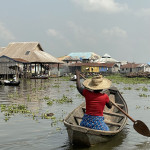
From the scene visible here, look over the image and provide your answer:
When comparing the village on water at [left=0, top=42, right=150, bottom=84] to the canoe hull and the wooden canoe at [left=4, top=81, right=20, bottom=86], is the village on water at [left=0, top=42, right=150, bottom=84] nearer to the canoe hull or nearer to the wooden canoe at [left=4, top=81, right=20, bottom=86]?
the wooden canoe at [left=4, top=81, right=20, bottom=86]

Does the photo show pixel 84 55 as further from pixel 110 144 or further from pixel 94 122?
pixel 94 122

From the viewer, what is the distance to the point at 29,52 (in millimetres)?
45844

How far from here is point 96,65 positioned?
6303cm

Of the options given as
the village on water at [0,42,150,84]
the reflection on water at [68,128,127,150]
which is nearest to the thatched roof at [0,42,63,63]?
the village on water at [0,42,150,84]

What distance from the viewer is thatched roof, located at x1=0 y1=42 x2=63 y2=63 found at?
43700 mm

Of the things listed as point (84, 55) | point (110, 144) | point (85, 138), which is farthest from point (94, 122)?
point (84, 55)

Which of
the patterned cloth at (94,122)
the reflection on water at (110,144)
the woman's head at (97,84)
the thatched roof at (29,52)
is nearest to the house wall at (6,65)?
the thatched roof at (29,52)

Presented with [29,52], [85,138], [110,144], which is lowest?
[110,144]

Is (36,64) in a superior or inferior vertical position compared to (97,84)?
superior

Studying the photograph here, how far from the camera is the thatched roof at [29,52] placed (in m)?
43.7

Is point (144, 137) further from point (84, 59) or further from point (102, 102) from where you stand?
point (84, 59)

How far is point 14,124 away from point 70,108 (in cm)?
395

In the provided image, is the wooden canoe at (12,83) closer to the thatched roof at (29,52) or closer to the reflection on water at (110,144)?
the thatched roof at (29,52)

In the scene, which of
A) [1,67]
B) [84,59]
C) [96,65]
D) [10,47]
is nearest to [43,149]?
[1,67]
